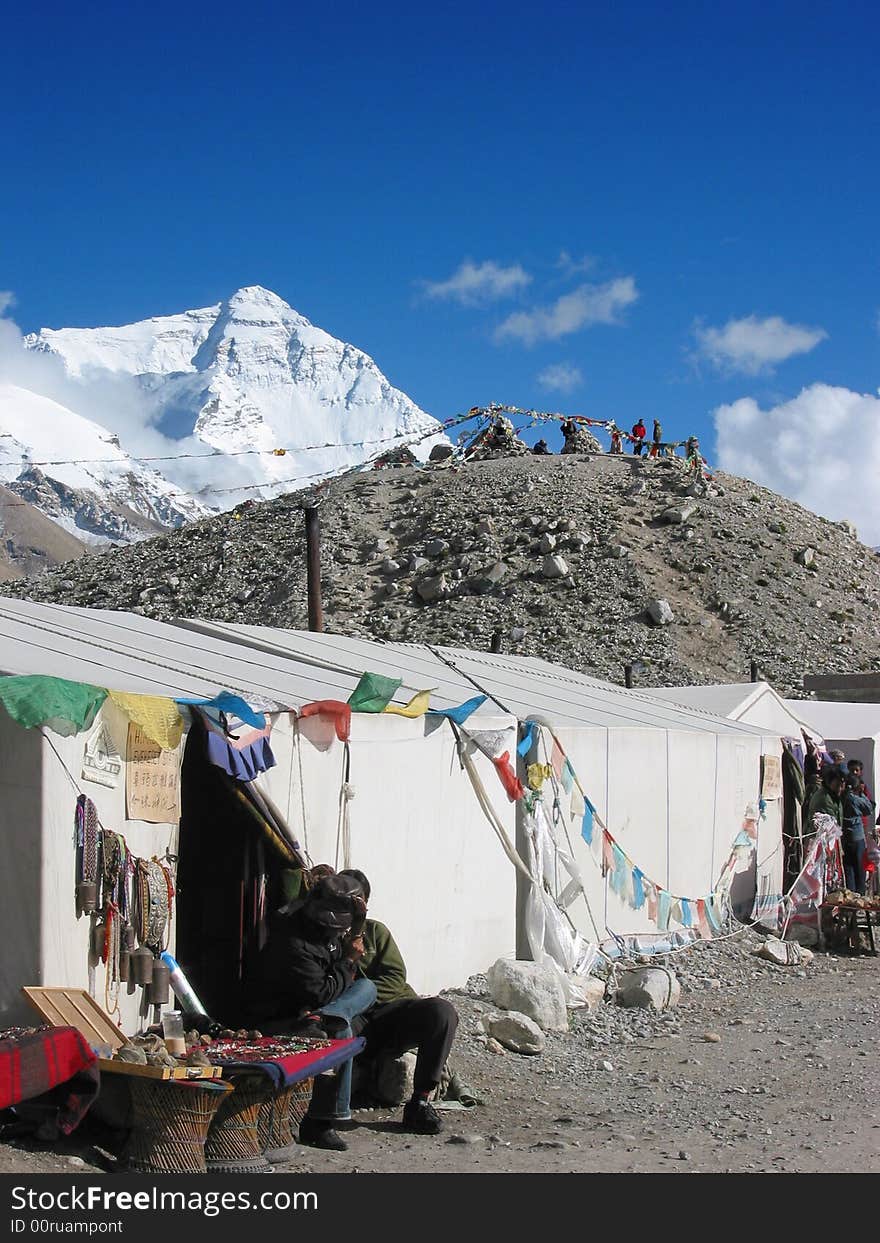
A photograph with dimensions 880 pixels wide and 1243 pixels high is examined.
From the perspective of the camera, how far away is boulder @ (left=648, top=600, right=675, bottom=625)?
49.6 meters

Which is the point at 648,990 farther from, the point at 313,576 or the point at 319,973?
the point at 313,576

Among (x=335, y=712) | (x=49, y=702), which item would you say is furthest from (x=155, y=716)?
(x=335, y=712)

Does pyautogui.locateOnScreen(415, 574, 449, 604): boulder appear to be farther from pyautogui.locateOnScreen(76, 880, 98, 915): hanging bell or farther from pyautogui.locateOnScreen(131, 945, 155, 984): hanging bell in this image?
pyautogui.locateOnScreen(76, 880, 98, 915): hanging bell

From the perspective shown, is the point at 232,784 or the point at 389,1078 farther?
the point at 232,784

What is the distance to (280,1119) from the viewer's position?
6.21m

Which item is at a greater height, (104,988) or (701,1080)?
(104,988)

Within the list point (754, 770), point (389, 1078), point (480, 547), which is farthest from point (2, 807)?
point (480, 547)

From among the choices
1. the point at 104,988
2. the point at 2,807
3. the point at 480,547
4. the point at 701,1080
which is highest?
the point at 480,547

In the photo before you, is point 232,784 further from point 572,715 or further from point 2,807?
point 572,715

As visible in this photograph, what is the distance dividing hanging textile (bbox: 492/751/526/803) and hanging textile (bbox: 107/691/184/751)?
131 inches

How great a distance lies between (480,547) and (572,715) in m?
43.0

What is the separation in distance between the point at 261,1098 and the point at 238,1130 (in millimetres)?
160

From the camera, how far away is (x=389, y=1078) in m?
7.21
